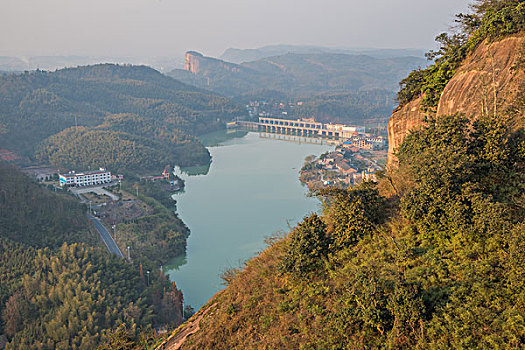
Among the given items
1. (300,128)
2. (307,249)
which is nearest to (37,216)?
(307,249)

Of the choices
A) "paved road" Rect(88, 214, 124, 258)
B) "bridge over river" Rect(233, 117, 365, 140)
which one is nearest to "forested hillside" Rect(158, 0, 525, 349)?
"paved road" Rect(88, 214, 124, 258)

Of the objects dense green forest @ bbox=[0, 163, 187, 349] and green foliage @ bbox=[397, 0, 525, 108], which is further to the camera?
dense green forest @ bbox=[0, 163, 187, 349]

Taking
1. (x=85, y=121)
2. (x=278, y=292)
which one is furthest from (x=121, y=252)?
(x=85, y=121)

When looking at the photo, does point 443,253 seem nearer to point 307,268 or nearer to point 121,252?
point 307,268

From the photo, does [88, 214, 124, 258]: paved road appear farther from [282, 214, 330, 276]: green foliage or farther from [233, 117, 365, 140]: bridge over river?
[233, 117, 365, 140]: bridge over river

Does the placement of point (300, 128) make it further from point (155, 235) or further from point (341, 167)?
point (155, 235)

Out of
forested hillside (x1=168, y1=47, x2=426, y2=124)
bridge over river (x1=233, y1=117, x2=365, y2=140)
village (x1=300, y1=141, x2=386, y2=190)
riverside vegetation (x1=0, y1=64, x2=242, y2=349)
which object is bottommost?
bridge over river (x1=233, y1=117, x2=365, y2=140)

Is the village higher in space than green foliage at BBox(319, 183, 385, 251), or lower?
lower
